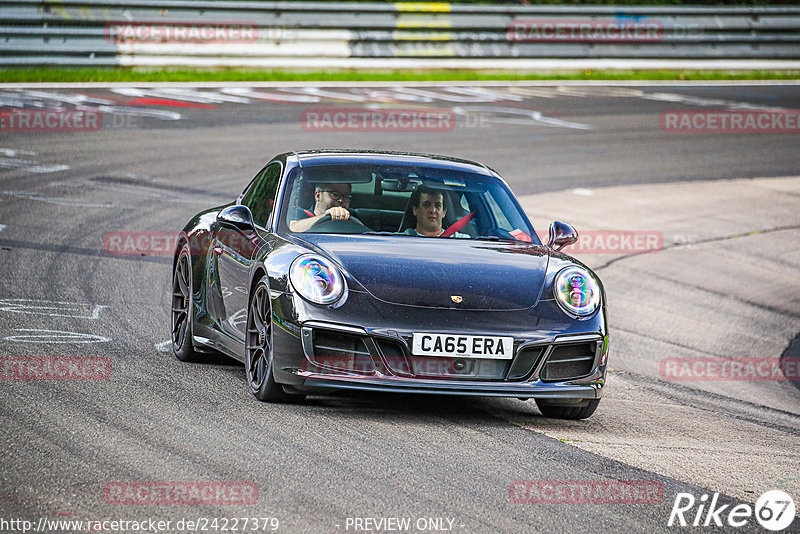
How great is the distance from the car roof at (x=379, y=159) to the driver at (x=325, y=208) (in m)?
0.26

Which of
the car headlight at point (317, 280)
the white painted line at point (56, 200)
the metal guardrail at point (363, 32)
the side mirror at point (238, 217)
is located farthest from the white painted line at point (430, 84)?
the car headlight at point (317, 280)

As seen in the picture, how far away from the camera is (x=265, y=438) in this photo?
590 cm

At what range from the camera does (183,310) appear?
8.48 meters

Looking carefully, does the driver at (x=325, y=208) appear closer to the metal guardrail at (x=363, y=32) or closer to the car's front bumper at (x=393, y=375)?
the car's front bumper at (x=393, y=375)

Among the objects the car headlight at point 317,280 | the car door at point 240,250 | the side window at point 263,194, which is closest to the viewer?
the car headlight at point 317,280

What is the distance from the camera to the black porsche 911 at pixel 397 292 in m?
6.43

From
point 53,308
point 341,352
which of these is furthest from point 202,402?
point 53,308

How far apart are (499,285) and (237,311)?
5.32 ft

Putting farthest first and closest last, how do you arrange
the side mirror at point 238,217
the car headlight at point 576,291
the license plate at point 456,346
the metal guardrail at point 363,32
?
the metal guardrail at point 363,32 → the side mirror at point 238,217 → the car headlight at point 576,291 → the license plate at point 456,346

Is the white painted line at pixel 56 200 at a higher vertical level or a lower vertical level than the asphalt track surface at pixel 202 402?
lower

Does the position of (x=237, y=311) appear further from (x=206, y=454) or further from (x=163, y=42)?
(x=163, y=42)

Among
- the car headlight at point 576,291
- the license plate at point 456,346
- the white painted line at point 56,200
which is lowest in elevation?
the white painted line at point 56,200

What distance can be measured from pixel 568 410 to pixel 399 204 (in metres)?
1.64

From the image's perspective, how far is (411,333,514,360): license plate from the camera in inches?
251
